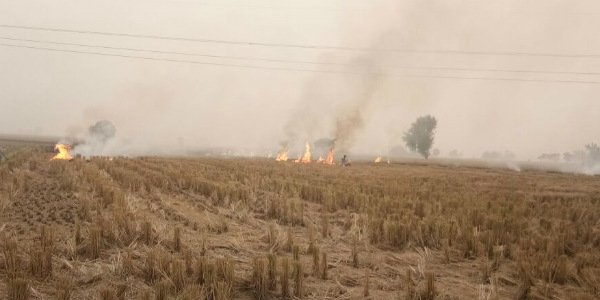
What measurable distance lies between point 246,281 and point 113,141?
65.9 m

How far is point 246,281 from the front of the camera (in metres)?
4.88

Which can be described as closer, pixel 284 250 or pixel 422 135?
pixel 284 250

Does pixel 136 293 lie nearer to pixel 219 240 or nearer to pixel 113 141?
pixel 219 240

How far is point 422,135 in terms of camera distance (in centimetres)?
8569

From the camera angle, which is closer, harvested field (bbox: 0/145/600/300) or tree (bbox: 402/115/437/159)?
harvested field (bbox: 0/145/600/300)

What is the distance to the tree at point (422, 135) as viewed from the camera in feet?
281

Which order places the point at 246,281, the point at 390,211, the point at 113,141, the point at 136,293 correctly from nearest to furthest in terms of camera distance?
the point at 136,293
the point at 246,281
the point at 390,211
the point at 113,141

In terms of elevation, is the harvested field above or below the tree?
below

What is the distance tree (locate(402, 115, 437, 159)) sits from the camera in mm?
85562

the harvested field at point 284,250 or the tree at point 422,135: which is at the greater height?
the tree at point 422,135

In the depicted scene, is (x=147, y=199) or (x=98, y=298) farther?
(x=147, y=199)

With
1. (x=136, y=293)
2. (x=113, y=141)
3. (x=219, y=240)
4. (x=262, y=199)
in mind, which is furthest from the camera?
(x=113, y=141)

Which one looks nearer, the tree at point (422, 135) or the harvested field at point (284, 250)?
the harvested field at point (284, 250)

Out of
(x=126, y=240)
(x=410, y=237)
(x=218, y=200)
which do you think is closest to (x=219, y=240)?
(x=126, y=240)
